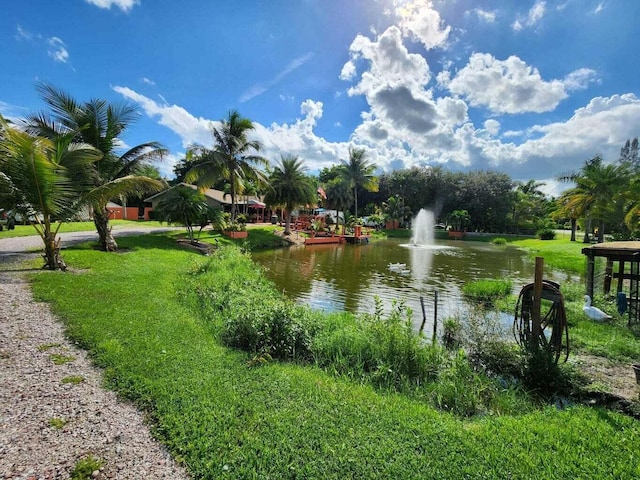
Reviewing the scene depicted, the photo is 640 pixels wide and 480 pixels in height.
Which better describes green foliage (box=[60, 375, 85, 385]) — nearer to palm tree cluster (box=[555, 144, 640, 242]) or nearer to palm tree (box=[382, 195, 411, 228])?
palm tree cluster (box=[555, 144, 640, 242])

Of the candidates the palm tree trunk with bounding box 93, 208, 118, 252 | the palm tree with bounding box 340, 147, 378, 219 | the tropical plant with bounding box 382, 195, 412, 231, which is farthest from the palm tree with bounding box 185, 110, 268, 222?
the tropical plant with bounding box 382, 195, 412, 231

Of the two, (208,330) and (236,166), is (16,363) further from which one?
(236,166)

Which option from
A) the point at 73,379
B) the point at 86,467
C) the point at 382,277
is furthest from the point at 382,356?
the point at 382,277

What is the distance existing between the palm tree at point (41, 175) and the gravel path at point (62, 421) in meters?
5.13

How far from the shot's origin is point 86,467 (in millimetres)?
2576

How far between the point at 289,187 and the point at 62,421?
2597 cm

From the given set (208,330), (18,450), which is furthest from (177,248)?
(18,450)

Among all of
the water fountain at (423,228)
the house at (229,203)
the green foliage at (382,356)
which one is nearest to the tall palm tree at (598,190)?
the water fountain at (423,228)

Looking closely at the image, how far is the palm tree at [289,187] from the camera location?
92.7 feet

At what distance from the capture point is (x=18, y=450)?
2.71m

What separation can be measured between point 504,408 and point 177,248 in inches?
638

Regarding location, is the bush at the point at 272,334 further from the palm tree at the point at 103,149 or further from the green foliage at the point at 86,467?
the palm tree at the point at 103,149

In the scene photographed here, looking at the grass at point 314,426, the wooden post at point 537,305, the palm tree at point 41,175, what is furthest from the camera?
the palm tree at point 41,175

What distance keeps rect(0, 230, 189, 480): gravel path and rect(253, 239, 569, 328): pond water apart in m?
6.43
